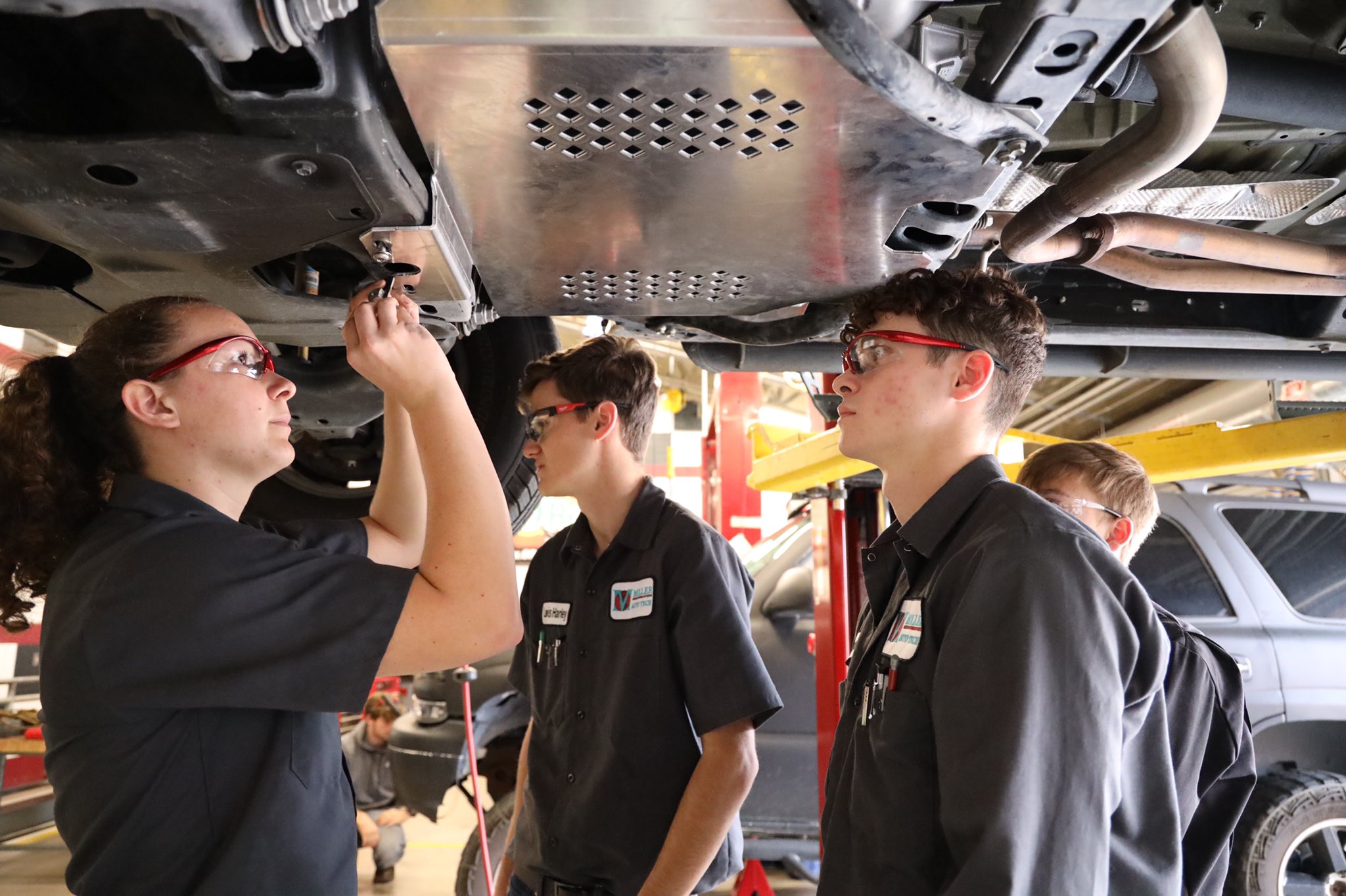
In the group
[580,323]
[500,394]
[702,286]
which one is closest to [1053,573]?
[702,286]

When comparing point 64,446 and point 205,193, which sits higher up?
point 205,193

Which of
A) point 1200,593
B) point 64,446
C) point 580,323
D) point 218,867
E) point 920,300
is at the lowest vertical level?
point 218,867

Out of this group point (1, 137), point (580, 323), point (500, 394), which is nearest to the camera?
point (1, 137)

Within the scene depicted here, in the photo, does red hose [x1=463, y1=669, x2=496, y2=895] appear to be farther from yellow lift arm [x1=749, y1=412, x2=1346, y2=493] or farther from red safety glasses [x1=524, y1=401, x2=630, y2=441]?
red safety glasses [x1=524, y1=401, x2=630, y2=441]

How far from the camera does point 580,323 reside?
13398 millimetres

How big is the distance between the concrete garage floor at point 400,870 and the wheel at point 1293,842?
1.81 meters

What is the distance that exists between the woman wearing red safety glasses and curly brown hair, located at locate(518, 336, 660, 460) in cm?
82

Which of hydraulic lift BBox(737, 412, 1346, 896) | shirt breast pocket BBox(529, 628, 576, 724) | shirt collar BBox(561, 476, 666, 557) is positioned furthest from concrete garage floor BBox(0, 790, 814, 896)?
shirt collar BBox(561, 476, 666, 557)

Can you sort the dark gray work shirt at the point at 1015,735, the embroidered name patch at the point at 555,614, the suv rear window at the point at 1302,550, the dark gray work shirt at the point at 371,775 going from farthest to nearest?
1. the dark gray work shirt at the point at 371,775
2. the suv rear window at the point at 1302,550
3. the embroidered name patch at the point at 555,614
4. the dark gray work shirt at the point at 1015,735

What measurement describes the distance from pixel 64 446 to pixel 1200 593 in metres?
3.67

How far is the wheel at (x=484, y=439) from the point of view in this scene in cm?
222

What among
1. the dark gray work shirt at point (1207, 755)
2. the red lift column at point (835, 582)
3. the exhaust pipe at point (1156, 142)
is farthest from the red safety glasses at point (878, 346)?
the red lift column at point (835, 582)

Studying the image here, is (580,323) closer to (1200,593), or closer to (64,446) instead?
(1200,593)

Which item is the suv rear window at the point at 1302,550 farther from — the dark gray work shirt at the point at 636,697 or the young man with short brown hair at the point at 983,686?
the young man with short brown hair at the point at 983,686
